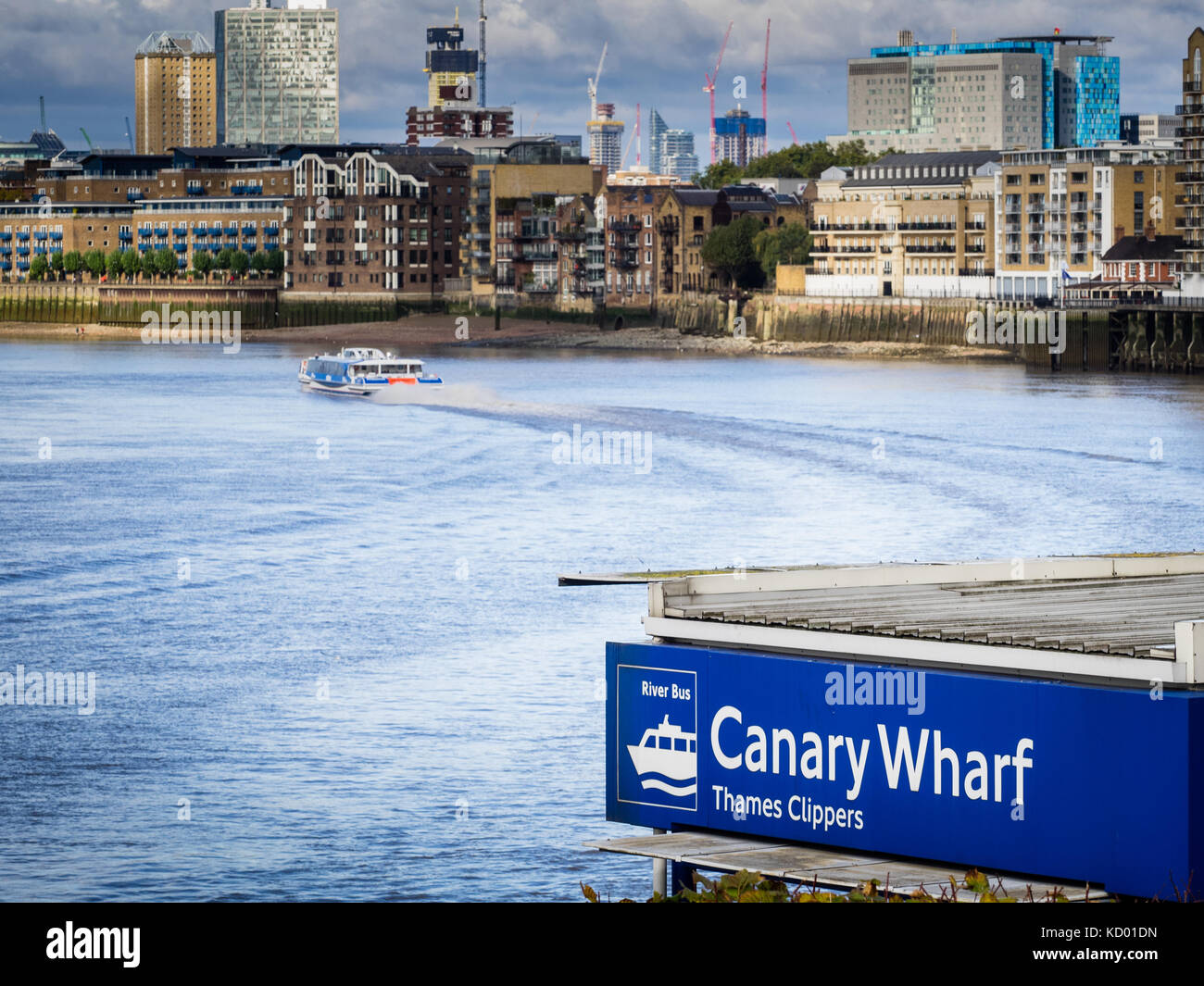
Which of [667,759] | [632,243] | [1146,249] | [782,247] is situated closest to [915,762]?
[667,759]

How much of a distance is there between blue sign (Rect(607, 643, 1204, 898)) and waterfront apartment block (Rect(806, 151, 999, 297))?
13882 centimetres

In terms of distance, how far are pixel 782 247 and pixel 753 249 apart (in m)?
4.44

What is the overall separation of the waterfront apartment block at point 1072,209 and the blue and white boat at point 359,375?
47.4m

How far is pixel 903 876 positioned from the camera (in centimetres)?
1480

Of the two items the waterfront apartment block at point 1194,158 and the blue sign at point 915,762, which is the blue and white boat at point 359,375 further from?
the blue sign at point 915,762

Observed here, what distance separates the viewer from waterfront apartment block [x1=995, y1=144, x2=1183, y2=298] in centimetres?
14300

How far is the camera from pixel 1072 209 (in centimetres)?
14650

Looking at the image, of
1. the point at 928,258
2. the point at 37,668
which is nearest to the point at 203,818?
the point at 37,668

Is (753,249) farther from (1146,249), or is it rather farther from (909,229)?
(1146,249)

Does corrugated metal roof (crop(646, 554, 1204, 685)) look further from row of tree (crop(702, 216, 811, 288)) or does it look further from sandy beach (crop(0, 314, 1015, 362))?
row of tree (crop(702, 216, 811, 288))

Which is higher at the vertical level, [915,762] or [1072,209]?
[1072,209]

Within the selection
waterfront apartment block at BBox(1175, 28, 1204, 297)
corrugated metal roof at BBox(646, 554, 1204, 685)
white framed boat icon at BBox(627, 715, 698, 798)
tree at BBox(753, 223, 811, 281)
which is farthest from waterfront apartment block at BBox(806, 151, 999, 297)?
white framed boat icon at BBox(627, 715, 698, 798)
